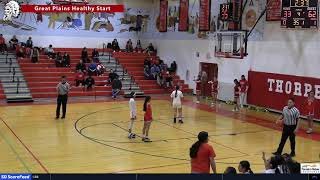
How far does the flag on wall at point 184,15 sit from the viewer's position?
30.3 meters

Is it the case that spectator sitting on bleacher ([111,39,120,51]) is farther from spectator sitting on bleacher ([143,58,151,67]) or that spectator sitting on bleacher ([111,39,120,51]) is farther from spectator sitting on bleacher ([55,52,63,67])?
spectator sitting on bleacher ([55,52,63,67])

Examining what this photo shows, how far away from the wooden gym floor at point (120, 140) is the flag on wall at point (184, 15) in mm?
9249

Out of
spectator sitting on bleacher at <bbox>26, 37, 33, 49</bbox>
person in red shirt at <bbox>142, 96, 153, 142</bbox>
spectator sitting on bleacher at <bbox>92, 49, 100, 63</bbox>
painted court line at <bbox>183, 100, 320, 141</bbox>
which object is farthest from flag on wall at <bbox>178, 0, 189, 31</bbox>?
person in red shirt at <bbox>142, 96, 153, 142</bbox>

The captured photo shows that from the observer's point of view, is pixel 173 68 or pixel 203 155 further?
pixel 173 68

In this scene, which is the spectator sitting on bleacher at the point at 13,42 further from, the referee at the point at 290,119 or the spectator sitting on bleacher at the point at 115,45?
the referee at the point at 290,119

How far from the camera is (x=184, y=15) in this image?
30.5m

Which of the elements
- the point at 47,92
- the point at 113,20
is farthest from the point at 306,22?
the point at 113,20

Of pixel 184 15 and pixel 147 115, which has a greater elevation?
pixel 184 15

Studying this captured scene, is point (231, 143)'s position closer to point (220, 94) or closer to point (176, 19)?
point (220, 94)

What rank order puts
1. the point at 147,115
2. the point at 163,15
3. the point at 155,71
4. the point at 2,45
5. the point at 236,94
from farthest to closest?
1. the point at 163,15
2. the point at 155,71
3. the point at 2,45
4. the point at 236,94
5. the point at 147,115

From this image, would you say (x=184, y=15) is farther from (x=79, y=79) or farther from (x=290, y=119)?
(x=290, y=119)

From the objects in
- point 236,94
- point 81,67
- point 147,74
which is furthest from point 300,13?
point 81,67

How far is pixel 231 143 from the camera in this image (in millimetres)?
15312

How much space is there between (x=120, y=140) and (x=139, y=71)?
16702 mm
